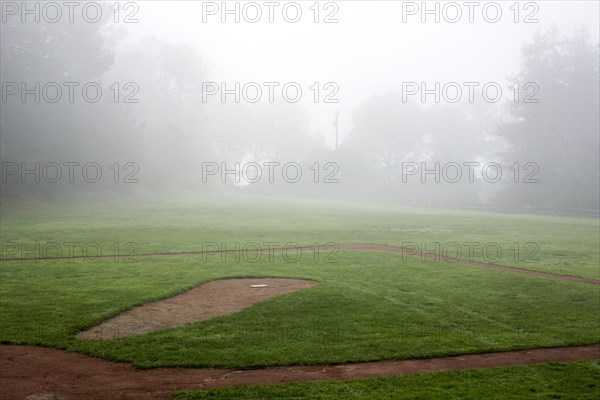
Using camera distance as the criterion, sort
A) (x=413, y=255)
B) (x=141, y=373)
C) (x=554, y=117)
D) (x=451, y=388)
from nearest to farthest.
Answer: (x=451, y=388), (x=141, y=373), (x=413, y=255), (x=554, y=117)

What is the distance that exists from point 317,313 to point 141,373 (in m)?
5.63

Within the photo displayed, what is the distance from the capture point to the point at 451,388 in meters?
9.27

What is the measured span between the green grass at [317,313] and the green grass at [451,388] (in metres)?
1.21

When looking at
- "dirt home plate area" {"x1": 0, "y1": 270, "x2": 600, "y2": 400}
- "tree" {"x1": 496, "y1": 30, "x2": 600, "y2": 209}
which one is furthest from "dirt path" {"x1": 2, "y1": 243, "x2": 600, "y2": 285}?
"tree" {"x1": 496, "y1": 30, "x2": 600, "y2": 209}

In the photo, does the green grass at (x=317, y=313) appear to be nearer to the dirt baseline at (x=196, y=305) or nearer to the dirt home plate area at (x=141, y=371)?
the dirt home plate area at (x=141, y=371)

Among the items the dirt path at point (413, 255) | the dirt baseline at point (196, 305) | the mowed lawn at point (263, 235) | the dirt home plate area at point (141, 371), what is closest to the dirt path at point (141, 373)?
the dirt home plate area at point (141, 371)

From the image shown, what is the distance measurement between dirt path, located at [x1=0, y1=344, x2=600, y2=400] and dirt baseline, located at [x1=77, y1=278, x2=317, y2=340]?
67.1 inches

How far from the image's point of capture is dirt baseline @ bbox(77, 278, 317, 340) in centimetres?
1255

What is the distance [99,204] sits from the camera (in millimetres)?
58500

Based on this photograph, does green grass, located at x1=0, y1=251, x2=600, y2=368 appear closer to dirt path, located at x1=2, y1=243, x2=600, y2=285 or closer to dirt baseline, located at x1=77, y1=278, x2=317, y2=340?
dirt baseline, located at x1=77, y1=278, x2=317, y2=340

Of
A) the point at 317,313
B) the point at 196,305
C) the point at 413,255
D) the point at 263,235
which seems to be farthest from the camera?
the point at 263,235

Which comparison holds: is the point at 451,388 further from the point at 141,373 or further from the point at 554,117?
the point at 554,117

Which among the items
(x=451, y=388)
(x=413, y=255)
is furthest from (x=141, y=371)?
(x=413, y=255)

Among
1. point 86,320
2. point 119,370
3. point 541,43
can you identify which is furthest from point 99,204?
point 541,43
